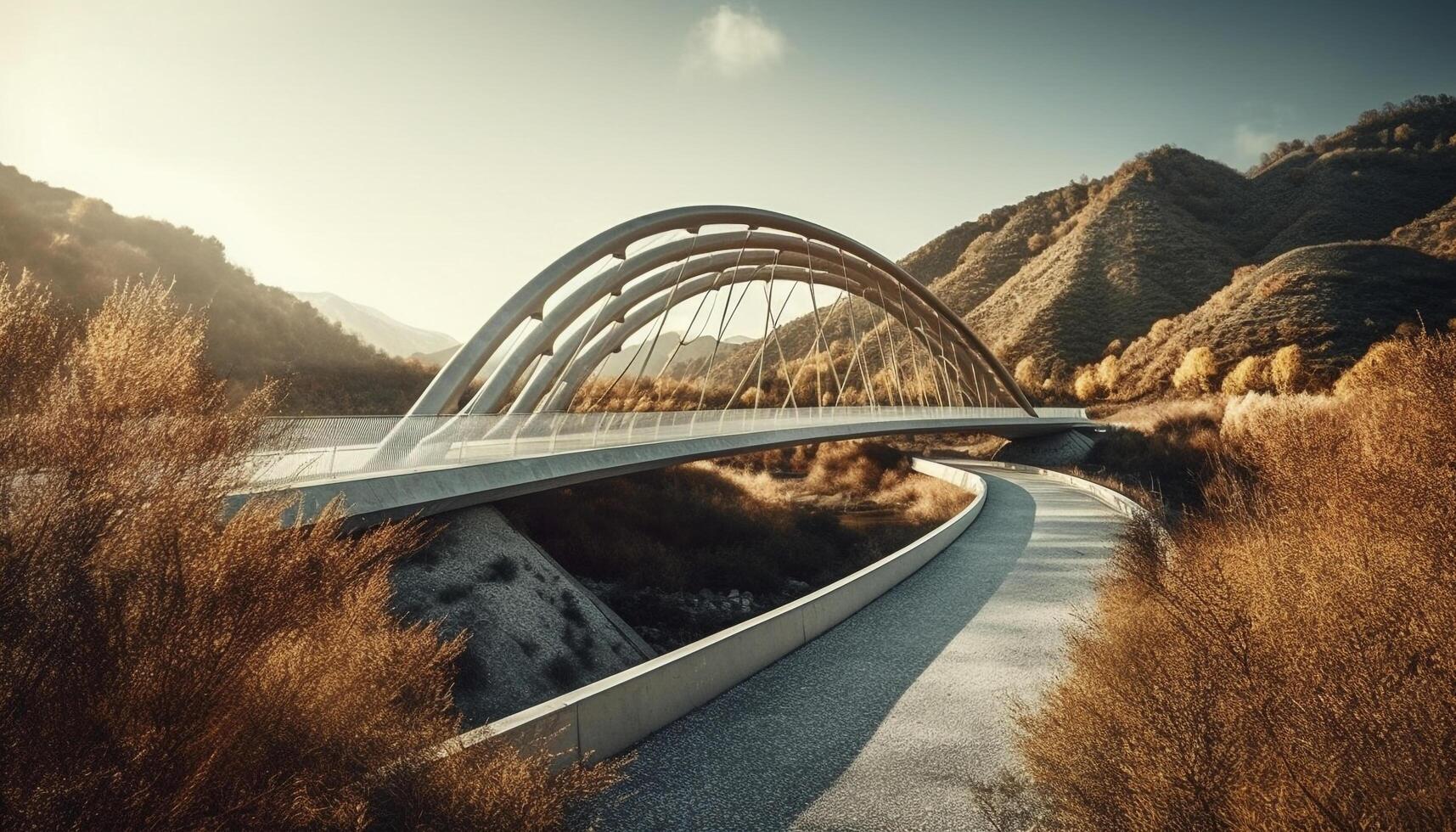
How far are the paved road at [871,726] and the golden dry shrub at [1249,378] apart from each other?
36527mm

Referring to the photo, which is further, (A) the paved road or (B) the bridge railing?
(B) the bridge railing

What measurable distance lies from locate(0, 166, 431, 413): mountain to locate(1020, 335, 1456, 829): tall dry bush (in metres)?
35.9

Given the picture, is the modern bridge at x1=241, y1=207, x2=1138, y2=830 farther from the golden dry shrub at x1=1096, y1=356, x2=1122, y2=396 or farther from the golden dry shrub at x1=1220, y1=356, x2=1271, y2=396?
the golden dry shrub at x1=1096, y1=356, x2=1122, y2=396

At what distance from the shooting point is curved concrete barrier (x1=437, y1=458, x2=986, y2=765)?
5.11 metres

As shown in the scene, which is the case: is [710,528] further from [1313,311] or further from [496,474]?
[1313,311]

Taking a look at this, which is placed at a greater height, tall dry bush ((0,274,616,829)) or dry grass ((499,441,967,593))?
tall dry bush ((0,274,616,829))

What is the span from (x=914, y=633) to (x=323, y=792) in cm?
719

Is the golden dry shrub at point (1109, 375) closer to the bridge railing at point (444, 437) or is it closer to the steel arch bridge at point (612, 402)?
the steel arch bridge at point (612, 402)

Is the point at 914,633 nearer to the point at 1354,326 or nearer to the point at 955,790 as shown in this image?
the point at 955,790

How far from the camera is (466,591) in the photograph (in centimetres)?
1166

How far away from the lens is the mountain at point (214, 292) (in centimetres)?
3553

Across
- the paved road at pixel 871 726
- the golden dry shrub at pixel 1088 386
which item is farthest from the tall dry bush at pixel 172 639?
the golden dry shrub at pixel 1088 386

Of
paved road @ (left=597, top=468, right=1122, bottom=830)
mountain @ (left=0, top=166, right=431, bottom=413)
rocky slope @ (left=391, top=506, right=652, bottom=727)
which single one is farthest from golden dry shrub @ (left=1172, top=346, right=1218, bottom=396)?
mountain @ (left=0, top=166, right=431, bottom=413)

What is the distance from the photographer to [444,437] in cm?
1243
